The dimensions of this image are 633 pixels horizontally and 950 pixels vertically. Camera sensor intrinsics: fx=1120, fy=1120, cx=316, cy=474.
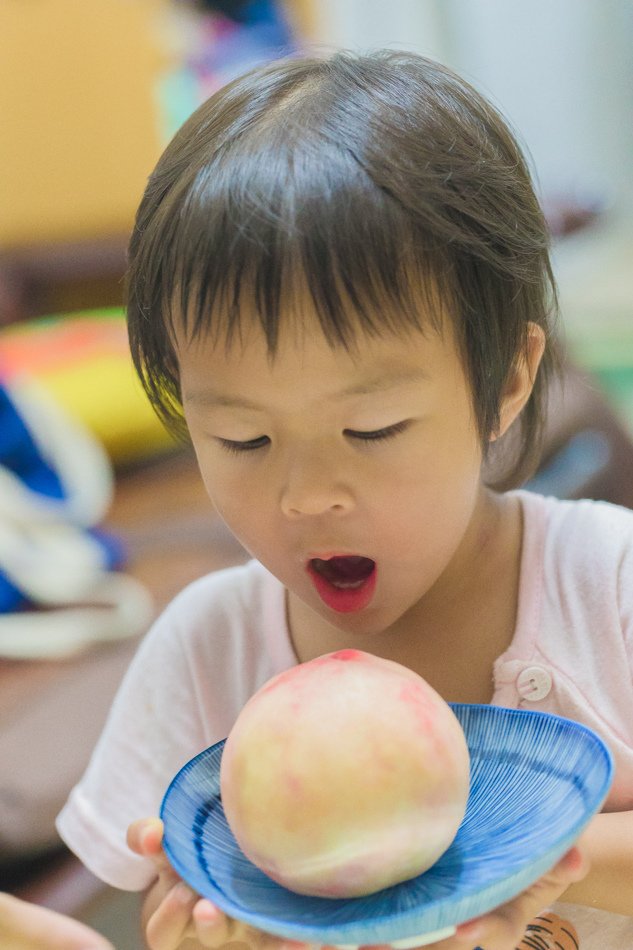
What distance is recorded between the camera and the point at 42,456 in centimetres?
179

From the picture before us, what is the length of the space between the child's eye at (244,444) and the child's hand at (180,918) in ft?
0.76

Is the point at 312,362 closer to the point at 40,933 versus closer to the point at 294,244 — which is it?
the point at 294,244

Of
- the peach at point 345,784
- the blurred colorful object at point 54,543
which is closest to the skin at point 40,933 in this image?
the peach at point 345,784

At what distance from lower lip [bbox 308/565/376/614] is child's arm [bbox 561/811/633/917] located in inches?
7.8

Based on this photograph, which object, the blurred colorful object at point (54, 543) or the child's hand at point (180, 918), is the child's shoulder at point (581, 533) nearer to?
the child's hand at point (180, 918)

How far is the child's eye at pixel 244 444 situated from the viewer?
70 centimetres

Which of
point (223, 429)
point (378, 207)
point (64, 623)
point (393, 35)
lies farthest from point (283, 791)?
point (393, 35)

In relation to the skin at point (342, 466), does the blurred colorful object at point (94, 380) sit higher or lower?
lower

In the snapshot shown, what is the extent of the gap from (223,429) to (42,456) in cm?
115

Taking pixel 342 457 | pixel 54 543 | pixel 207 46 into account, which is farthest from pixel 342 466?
pixel 207 46

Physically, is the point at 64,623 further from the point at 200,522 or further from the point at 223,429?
the point at 223,429

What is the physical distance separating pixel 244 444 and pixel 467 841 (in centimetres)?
27

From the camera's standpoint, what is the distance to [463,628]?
848 mm

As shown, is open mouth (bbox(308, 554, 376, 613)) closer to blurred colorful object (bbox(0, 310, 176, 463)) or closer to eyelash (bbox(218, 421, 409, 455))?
eyelash (bbox(218, 421, 409, 455))
